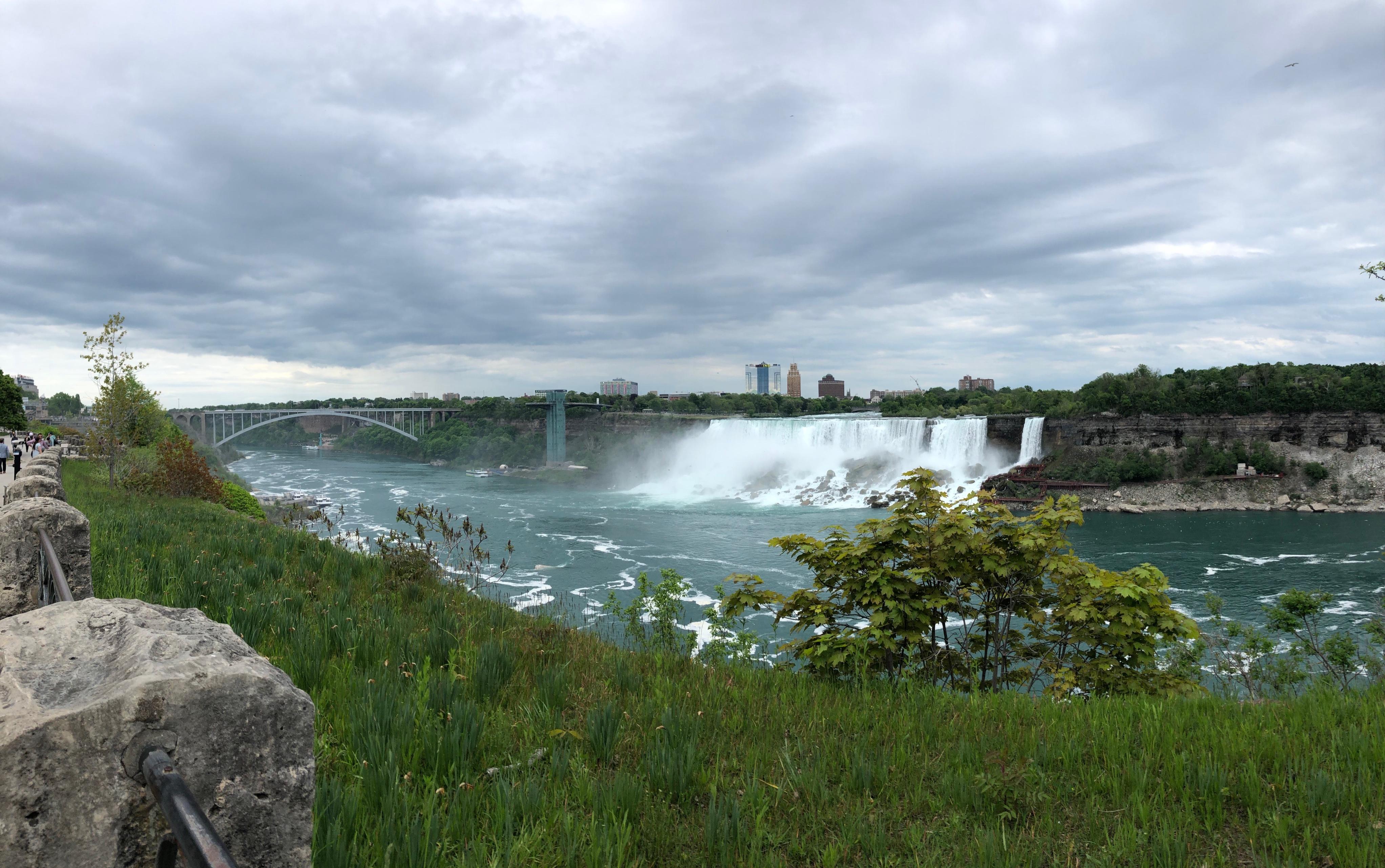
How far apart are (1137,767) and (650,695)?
91.3 inches

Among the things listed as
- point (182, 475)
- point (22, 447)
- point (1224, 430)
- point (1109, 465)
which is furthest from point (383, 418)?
point (1224, 430)

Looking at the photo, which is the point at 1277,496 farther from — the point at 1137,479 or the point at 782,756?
the point at 782,756

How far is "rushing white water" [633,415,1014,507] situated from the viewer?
4947cm

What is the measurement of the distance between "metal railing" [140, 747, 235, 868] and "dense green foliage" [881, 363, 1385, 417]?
60.3 meters

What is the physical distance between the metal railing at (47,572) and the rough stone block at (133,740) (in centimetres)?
159

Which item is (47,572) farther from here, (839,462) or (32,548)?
(839,462)

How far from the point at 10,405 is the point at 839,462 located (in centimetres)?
5949

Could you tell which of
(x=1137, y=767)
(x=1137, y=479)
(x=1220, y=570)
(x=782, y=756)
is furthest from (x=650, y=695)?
(x=1137, y=479)

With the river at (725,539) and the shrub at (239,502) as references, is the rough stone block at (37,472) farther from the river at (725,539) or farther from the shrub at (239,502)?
the shrub at (239,502)

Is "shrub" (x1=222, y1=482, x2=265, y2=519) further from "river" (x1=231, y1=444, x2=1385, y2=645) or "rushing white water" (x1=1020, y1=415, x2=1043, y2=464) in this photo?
"rushing white water" (x1=1020, y1=415, x2=1043, y2=464)

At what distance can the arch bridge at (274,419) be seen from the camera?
63.9m

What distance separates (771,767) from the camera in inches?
120

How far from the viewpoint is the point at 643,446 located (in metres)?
70.4

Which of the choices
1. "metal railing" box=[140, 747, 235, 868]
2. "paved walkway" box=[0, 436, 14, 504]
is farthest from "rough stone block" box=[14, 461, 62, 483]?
"paved walkway" box=[0, 436, 14, 504]
